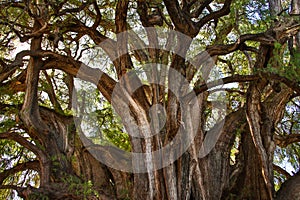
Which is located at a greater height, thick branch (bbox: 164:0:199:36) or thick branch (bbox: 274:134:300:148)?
thick branch (bbox: 164:0:199:36)

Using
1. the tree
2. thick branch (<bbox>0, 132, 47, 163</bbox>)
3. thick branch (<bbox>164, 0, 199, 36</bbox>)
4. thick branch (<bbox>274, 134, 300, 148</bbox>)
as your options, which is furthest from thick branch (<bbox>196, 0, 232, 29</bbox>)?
thick branch (<bbox>0, 132, 47, 163</bbox>)

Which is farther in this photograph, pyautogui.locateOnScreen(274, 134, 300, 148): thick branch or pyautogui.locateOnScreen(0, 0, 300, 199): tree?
pyautogui.locateOnScreen(274, 134, 300, 148): thick branch

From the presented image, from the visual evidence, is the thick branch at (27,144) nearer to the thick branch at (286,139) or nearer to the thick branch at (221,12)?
the thick branch at (221,12)

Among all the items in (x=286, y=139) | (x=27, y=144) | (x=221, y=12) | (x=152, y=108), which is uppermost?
(x=221, y=12)

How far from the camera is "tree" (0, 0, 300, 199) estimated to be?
492cm

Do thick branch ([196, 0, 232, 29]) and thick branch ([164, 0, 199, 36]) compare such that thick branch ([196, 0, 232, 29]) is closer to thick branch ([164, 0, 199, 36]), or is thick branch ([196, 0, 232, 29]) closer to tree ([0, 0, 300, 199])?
tree ([0, 0, 300, 199])

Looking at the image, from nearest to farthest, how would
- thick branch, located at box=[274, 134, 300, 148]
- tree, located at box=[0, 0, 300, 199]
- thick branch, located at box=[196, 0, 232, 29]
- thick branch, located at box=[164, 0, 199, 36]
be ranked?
tree, located at box=[0, 0, 300, 199], thick branch, located at box=[164, 0, 199, 36], thick branch, located at box=[196, 0, 232, 29], thick branch, located at box=[274, 134, 300, 148]

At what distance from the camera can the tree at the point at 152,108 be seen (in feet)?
16.1

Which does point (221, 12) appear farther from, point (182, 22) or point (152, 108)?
point (152, 108)

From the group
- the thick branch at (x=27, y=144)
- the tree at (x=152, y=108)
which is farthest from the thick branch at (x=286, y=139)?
the thick branch at (x=27, y=144)

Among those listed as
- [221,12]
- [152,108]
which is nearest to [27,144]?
[152,108]

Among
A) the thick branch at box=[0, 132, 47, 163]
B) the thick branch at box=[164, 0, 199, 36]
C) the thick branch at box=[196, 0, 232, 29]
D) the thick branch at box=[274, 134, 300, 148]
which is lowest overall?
the thick branch at box=[0, 132, 47, 163]

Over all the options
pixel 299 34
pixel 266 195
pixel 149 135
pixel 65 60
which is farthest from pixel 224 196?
pixel 65 60

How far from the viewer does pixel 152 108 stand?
5562 millimetres
